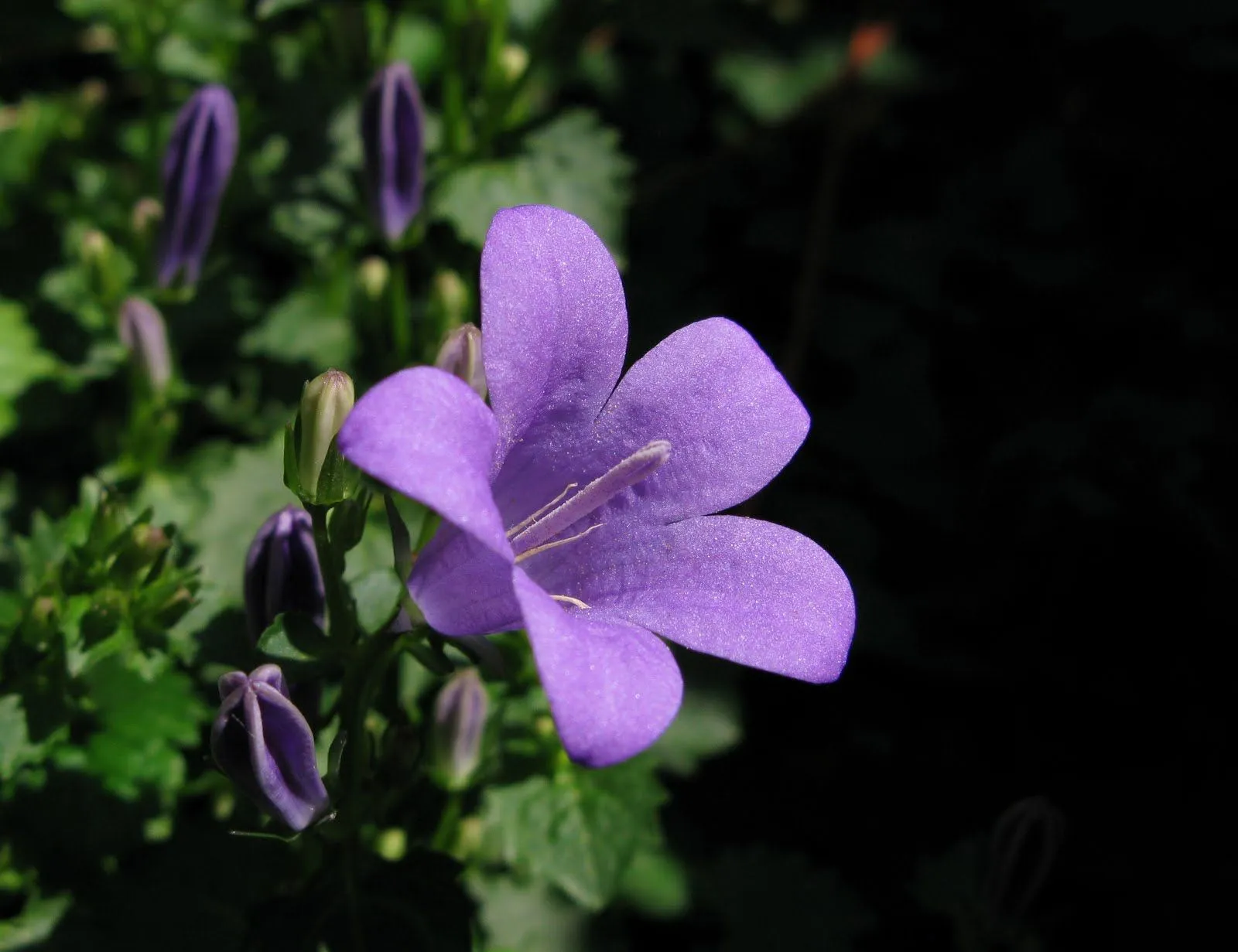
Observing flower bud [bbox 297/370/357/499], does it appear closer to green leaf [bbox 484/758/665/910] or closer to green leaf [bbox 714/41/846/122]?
green leaf [bbox 484/758/665/910]

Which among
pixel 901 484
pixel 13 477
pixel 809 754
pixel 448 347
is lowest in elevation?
pixel 809 754

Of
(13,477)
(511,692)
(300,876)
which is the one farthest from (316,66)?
(300,876)

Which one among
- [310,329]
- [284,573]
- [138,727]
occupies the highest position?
[284,573]

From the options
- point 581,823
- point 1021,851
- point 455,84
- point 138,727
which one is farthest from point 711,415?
point 455,84

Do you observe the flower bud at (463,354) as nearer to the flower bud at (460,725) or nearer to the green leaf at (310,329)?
the flower bud at (460,725)

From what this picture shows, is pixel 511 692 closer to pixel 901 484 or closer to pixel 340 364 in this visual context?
pixel 340 364

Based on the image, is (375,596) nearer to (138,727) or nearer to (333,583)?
(333,583)
